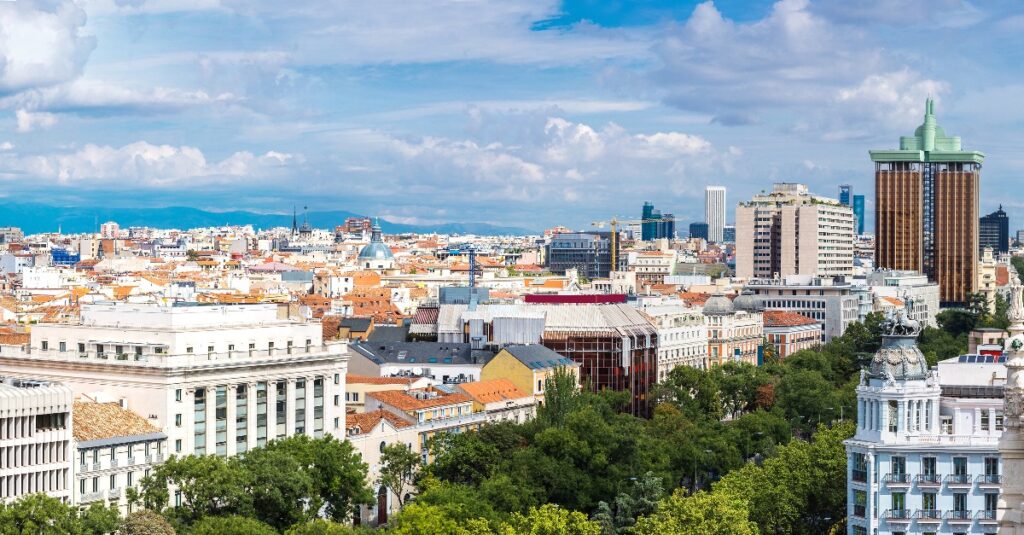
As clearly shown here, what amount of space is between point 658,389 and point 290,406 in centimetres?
4868

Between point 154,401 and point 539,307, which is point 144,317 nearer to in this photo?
point 154,401

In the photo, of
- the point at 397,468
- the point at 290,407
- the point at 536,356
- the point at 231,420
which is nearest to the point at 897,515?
the point at 397,468

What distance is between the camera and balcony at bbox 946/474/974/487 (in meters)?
81.1

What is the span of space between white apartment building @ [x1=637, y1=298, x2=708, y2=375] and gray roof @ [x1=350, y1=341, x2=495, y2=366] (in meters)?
26.2

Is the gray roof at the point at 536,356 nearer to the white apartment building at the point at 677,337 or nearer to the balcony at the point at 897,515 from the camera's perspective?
the white apartment building at the point at 677,337

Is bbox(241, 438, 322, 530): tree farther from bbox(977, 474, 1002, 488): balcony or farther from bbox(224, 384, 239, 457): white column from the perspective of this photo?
bbox(977, 474, 1002, 488): balcony

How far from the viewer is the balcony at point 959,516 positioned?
8050cm

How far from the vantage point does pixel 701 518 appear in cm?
7725

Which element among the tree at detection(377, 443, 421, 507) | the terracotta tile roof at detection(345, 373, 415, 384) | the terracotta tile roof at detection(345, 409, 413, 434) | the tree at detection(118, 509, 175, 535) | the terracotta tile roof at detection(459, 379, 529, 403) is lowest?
the tree at detection(377, 443, 421, 507)

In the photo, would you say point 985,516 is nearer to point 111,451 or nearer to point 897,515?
point 897,515

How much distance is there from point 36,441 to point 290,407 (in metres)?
23.1

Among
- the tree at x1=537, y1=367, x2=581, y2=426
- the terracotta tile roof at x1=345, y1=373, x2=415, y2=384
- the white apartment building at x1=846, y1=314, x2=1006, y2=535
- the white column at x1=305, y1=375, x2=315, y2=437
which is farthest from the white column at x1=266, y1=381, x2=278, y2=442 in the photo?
the white apartment building at x1=846, y1=314, x2=1006, y2=535

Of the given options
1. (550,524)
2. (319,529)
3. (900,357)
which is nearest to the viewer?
(319,529)

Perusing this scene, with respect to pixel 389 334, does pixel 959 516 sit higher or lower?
lower
